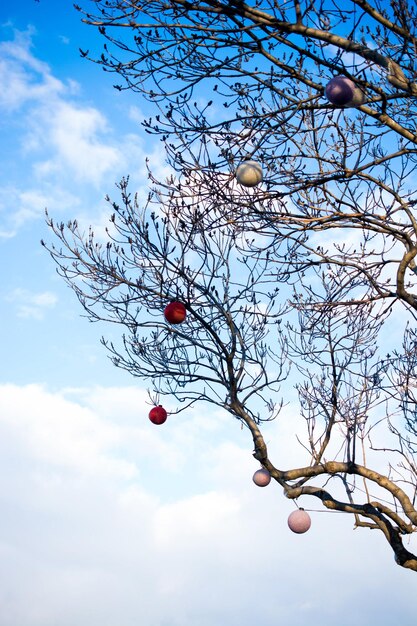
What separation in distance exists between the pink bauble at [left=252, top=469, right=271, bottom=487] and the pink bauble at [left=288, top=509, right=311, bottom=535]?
44 centimetres

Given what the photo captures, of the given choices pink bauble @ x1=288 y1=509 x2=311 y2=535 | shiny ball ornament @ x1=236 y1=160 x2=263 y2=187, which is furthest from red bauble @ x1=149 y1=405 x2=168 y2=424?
shiny ball ornament @ x1=236 y1=160 x2=263 y2=187

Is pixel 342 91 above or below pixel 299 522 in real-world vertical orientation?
above

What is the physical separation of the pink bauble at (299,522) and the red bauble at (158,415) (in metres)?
1.60

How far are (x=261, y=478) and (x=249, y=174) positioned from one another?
3.12 metres

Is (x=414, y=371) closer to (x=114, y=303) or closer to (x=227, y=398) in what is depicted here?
(x=227, y=398)

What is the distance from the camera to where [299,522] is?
19.6 ft

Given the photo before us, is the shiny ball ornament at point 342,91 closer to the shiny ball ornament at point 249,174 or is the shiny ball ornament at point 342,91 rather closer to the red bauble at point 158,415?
the shiny ball ornament at point 249,174

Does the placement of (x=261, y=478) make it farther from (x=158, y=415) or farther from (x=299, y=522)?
(x=158, y=415)

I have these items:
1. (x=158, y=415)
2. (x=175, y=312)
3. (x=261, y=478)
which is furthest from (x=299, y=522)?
(x=175, y=312)

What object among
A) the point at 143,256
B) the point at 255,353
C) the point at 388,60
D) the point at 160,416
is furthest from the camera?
the point at 255,353

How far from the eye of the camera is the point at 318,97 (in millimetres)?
5211

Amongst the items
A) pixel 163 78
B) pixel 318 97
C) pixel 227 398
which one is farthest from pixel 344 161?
pixel 227 398

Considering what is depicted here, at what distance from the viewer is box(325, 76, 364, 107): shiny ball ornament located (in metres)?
4.18

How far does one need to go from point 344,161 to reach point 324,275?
2.62 m
